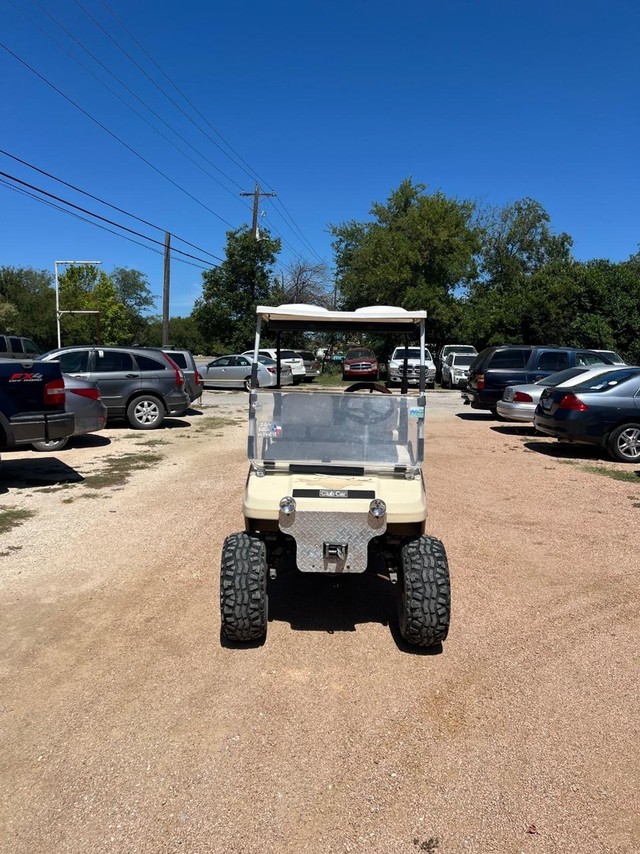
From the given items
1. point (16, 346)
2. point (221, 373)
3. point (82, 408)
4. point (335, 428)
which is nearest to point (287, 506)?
point (335, 428)

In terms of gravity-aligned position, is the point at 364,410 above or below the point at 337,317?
below

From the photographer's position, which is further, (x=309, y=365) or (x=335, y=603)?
(x=309, y=365)

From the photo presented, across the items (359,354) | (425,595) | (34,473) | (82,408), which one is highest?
(359,354)

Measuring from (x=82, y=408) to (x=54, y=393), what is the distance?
2.39 metres

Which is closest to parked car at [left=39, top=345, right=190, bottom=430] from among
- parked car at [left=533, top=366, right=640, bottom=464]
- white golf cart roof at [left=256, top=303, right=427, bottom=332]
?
parked car at [left=533, top=366, right=640, bottom=464]

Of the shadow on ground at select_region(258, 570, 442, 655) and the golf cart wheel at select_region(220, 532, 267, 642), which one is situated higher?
the golf cart wheel at select_region(220, 532, 267, 642)

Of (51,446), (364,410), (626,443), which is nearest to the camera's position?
(364,410)

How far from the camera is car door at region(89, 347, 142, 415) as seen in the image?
1334 centimetres

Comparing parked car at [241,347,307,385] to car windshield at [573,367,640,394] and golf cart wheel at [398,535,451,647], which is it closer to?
car windshield at [573,367,640,394]

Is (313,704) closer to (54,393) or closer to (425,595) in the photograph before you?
(425,595)

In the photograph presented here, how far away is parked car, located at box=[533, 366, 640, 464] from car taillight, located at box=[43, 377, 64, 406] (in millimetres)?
7653

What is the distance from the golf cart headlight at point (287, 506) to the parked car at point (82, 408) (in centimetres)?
749

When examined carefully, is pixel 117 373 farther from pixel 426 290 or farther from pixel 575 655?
pixel 426 290

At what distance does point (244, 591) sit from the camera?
3744 millimetres
